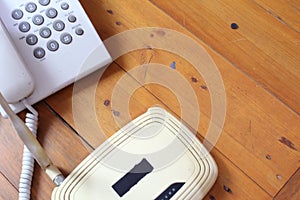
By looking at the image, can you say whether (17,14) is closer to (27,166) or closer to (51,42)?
(51,42)

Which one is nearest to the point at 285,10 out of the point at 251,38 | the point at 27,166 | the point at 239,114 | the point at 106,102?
the point at 251,38

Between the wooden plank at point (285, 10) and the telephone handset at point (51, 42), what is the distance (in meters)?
0.25

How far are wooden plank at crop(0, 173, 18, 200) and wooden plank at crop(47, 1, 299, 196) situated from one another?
0.11 m

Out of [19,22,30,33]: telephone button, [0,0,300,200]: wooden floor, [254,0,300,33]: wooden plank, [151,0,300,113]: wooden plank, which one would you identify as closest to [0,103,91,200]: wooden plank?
[0,0,300,200]: wooden floor

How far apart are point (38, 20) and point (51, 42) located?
35 mm

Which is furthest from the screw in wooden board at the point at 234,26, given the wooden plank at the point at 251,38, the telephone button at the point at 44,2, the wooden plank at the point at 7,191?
the wooden plank at the point at 7,191

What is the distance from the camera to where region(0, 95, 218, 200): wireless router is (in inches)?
22.9

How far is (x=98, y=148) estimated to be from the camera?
0.61 metres

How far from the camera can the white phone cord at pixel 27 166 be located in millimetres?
587

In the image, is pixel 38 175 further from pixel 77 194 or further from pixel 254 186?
pixel 254 186

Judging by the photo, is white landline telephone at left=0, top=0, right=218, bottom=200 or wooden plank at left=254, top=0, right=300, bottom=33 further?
wooden plank at left=254, top=0, right=300, bottom=33

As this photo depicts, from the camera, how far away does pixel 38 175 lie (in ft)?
1.98

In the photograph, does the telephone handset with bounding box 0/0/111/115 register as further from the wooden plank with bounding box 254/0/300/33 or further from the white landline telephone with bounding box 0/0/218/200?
Answer: the wooden plank with bounding box 254/0/300/33

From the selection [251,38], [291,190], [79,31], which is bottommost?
[291,190]
